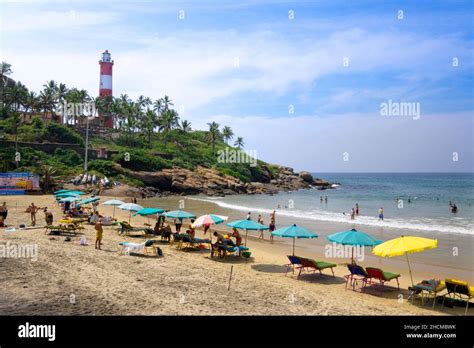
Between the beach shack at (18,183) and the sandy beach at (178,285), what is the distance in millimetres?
24489

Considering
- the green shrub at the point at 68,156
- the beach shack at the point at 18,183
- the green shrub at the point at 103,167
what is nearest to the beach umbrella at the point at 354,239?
the beach shack at the point at 18,183

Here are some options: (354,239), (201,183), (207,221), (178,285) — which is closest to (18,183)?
(207,221)

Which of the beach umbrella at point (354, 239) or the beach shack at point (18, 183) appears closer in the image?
the beach umbrella at point (354, 239)

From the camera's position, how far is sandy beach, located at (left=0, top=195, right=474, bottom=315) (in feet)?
31.8

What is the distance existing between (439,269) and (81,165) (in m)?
53.6

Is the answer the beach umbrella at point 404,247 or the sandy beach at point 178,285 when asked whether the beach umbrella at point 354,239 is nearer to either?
the beach umbrella at point 404,247

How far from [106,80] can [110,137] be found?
13.5 meters

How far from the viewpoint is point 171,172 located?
67.9 metres

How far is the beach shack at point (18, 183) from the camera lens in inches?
1537

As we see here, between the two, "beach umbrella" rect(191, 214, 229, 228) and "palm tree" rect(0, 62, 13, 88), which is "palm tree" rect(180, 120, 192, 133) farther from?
"beach umbrella" rect(191, 214, 229, 228)

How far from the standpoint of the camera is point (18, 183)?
132ft

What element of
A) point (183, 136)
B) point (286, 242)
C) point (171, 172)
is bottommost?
point (286, 242)
